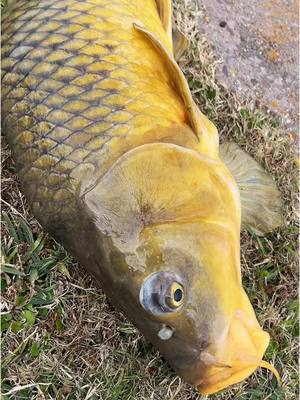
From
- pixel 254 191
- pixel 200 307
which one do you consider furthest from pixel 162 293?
pixel 254 191

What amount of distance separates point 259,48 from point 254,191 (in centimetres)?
84

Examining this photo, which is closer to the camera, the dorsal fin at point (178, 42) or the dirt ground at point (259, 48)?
the dorsal fin at point (178, 42)

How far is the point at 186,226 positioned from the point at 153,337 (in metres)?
0.42

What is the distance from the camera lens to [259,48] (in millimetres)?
3520

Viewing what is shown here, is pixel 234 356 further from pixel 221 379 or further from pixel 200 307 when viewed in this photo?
pixel 200 307

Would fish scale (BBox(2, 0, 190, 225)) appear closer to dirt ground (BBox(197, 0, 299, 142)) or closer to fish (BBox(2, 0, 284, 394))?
fish (BBox(2, 0, 284, 394))

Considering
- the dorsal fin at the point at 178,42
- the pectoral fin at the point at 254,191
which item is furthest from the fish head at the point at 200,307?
the dorsal fin at the point at 178,42

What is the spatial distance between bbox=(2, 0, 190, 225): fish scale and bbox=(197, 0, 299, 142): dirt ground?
101cm


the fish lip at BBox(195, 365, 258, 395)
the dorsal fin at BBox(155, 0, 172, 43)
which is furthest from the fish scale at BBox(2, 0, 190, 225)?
the fish lip at BBox(195, 365, 258, 395)

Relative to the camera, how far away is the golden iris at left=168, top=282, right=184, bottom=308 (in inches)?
85.4

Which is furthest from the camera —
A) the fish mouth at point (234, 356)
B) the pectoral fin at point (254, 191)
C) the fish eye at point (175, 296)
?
the pectoral fin at point (254, 191)

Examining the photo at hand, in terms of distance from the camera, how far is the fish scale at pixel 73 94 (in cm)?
237

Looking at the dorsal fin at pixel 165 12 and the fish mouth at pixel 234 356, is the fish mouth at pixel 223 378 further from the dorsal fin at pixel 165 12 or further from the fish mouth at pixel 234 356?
the dorsal fin at pixel 165 12

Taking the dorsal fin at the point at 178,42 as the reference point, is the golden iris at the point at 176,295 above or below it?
below
